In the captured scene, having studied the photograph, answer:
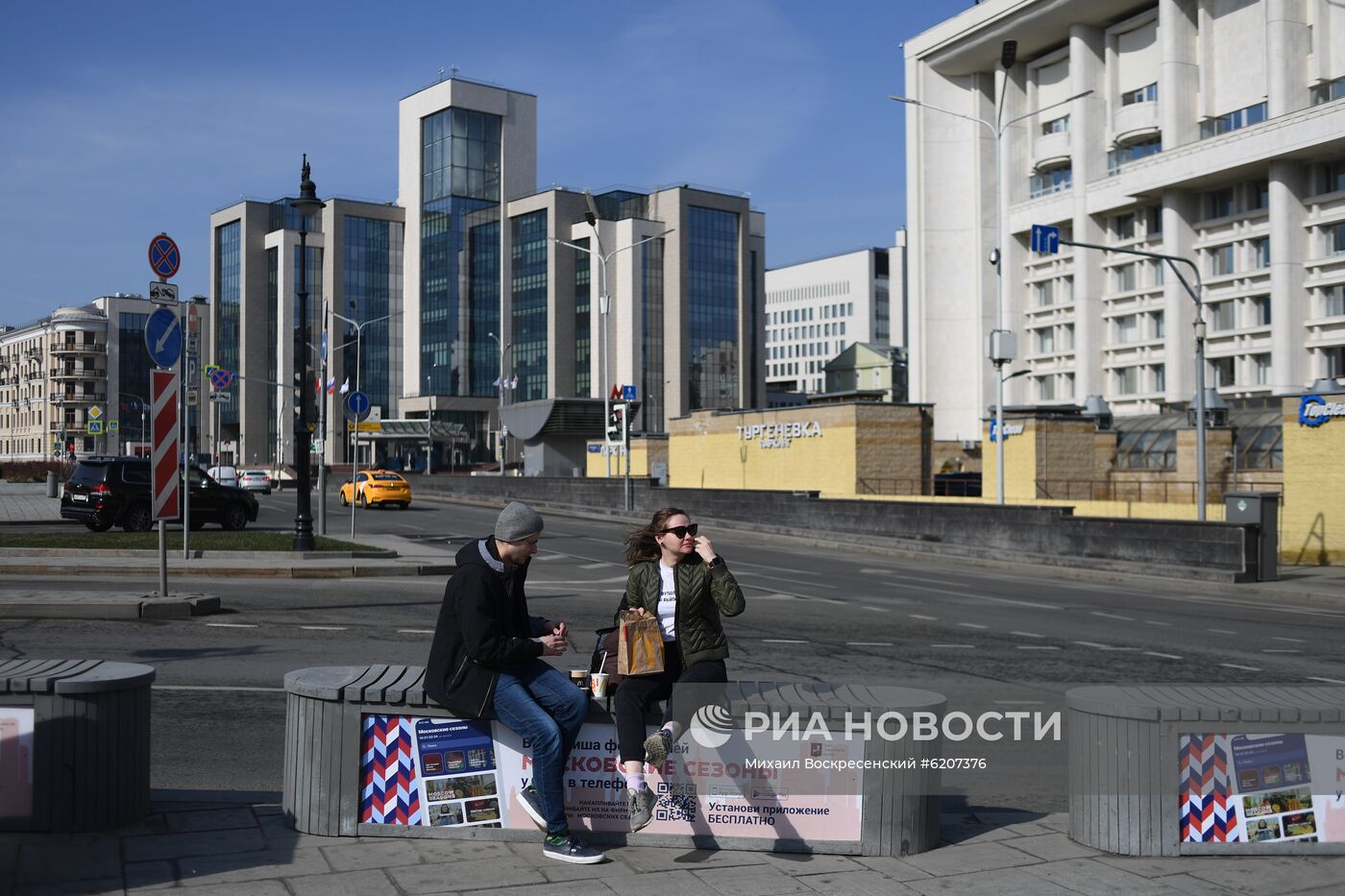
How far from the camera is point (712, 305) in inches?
4289

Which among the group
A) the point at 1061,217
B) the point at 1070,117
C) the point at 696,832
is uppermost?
the point at 1070,117

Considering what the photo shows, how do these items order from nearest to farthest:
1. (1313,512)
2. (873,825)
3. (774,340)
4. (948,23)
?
(873,825) < (1313,512) < (948,23) < (774,340)

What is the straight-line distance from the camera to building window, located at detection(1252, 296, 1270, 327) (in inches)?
2218

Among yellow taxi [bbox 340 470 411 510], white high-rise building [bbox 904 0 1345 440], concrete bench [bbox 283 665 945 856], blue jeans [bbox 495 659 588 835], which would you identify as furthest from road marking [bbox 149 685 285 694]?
white high-rise building [bbox 904 0 1345 440]

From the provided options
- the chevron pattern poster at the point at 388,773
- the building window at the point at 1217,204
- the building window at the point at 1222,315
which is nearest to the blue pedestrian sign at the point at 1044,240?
the chevron pattern poster at the point at 388,773

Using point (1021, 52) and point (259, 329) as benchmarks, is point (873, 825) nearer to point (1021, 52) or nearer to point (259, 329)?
point (1021, 52)

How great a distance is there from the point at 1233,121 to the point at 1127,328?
11.4m

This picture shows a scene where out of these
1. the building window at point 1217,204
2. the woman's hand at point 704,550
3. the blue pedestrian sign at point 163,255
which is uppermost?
the building window at point 1217,204

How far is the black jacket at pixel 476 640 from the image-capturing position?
543cm

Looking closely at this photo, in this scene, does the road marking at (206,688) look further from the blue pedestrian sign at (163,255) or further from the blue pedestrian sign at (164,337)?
the blue pedestrian sign at (163,255)

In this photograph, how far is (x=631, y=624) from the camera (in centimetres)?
577

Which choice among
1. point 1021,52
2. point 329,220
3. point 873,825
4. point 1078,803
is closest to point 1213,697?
point 1078,803

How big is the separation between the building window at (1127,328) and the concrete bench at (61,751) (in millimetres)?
63521

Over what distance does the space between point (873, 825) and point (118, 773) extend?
11.8ft
